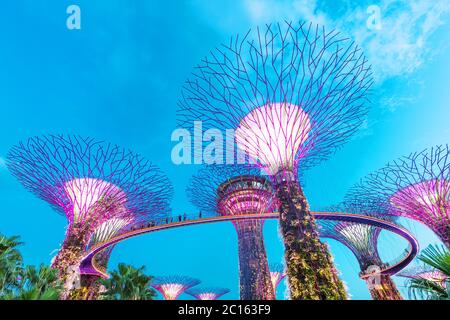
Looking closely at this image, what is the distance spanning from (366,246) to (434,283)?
923 inches

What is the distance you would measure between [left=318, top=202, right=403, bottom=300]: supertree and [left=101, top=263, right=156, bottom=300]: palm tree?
57.1 feet


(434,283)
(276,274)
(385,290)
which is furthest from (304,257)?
(276,274)

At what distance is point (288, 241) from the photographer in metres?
11.1

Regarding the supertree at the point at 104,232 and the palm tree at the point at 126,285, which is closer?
the palm tree at the point at 126,285

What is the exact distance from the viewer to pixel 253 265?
22453mm

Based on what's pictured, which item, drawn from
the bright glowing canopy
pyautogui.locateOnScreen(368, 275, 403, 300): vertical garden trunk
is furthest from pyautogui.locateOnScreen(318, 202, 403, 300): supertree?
the bright glowing canopy

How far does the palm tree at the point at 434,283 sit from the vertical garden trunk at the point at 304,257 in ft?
13.8

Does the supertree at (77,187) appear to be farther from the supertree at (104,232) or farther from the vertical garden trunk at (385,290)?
the vertical garden trunk at (385,290)

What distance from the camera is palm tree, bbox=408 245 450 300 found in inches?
207

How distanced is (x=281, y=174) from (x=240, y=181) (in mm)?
14678

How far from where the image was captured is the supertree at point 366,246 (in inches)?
959

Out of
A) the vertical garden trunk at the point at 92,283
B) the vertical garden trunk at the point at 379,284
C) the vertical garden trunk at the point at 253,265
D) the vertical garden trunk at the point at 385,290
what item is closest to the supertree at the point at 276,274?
the vertical garden trunk at the point at 379,284
